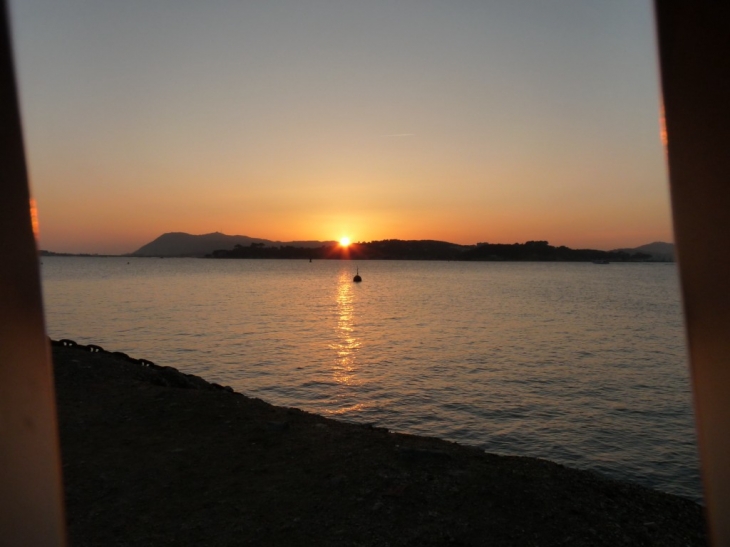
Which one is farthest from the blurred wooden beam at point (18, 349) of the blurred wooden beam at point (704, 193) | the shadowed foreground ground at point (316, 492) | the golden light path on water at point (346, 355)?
the golden light path on water at point (346, 355)

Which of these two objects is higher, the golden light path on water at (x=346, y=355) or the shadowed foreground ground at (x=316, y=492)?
the shadowed foreground ground at (x=316, y=492)

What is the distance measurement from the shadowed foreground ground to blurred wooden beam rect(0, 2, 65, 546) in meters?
4.49

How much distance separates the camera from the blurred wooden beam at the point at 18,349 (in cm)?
137

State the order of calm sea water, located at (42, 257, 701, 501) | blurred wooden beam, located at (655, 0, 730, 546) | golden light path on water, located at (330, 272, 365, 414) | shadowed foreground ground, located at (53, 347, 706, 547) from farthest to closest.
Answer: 1. golden light path on water, located at (330, 272, 365, 414)
2. calm sea water, located at (42, 257, 701, 501)
3. shadowed foreground ground, located at (53, 347, 706, 547)
4. blurred wooden beam, located at (655, 0, 730, 546)

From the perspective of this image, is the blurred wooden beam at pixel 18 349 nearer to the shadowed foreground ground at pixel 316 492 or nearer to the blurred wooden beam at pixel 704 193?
the blurred wooden beam at pixel 704 193

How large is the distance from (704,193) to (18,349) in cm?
170

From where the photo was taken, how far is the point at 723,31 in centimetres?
128

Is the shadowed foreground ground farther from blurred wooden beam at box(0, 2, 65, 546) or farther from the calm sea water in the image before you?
blurred wooden beam at box(0, 2, 65, 546)

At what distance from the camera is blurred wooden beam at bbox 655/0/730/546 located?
128cm

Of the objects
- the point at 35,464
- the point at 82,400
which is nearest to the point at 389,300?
the point at 82,400

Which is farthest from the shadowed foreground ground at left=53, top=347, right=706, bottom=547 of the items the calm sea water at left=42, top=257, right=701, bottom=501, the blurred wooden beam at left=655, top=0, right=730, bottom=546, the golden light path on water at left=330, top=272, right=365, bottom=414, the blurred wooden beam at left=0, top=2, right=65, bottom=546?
the golden light path on water at left=330, top=272, right=365, bottom=414

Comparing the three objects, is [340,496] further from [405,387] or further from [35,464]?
[405,387]

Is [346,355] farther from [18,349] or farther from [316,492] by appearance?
[18,349]

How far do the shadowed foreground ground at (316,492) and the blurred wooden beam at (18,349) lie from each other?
14.7 ft
